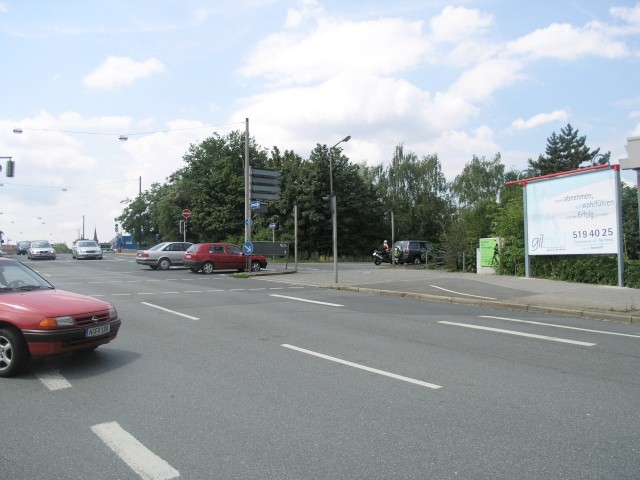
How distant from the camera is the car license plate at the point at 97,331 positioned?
658 centimetres

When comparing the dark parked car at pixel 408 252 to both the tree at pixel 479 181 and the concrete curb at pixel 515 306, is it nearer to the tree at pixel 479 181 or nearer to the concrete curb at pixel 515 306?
the concrete curb at pixel 515 306

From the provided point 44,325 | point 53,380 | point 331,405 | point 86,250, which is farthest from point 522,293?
point 86,250

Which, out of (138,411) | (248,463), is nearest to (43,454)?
(138,411)

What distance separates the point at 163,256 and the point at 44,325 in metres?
24.0

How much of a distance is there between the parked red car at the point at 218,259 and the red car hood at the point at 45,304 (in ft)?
59.7

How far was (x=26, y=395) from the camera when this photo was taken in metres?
5.62

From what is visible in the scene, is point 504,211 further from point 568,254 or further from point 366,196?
point 366,196

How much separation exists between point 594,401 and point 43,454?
5322 millimetres

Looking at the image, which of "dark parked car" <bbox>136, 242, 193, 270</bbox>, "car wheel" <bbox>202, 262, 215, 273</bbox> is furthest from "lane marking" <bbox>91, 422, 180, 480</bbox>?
"dark parked car" <bbox>136, 242, 193, 270</bbox>

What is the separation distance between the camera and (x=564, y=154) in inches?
2429

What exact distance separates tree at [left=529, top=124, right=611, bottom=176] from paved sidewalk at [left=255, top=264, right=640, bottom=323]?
46.3 metres

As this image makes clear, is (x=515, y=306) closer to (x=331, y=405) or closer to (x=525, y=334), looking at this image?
(x=525, y=334)

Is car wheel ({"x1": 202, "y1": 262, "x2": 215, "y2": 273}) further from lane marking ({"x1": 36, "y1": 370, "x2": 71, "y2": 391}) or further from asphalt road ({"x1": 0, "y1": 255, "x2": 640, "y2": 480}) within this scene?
lane marking ({"x1": 36, "y1": 370, "x2": 71, "y2": 391})

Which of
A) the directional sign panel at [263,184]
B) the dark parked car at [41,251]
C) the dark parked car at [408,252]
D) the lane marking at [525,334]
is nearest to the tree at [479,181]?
the dark parked car at [408,252]
